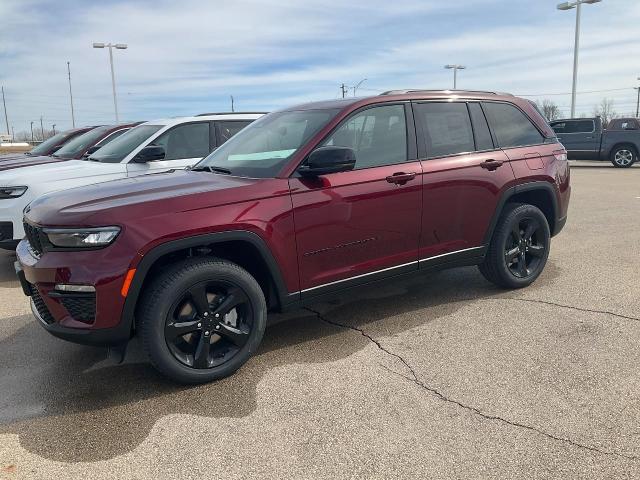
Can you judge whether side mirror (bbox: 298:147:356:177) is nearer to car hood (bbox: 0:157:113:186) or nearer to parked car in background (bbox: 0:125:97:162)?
car hood (bbox: 0:157:113:186)

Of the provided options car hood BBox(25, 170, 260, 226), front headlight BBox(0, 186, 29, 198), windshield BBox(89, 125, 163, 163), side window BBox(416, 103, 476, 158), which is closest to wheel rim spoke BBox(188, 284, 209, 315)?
car hood BBox(25, 170, 260, 226)

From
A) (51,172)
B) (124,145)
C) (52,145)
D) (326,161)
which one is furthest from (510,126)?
(52,145)

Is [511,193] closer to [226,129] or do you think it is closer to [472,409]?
[472,409]

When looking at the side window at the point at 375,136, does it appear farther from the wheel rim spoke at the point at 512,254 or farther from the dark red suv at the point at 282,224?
the wheel rim spoke at the point at 512,254

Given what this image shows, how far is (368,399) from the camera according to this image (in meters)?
3.12

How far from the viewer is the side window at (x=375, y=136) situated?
3920mm

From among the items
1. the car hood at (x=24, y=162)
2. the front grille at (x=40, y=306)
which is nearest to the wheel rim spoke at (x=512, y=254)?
the front grille at (x=40, y=306)

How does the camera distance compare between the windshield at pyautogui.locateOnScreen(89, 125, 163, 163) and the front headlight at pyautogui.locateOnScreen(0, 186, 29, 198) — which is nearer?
the front headlight at pyautogui.locateOnScreen(0, 186, 29, 198)

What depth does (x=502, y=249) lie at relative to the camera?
477 cm

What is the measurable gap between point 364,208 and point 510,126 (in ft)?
6.58

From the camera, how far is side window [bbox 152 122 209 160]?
6922 millimetres

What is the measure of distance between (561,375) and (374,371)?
1.16 m

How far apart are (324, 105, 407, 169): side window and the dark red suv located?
11mm

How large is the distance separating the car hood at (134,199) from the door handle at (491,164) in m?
2.11
